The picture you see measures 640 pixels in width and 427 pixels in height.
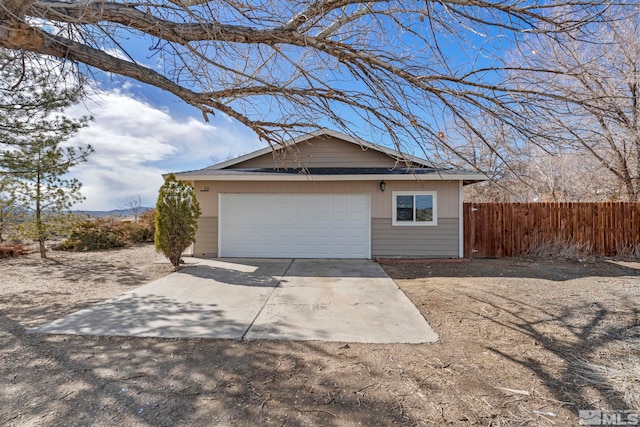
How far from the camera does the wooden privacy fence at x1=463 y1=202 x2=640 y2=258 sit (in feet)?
31.3

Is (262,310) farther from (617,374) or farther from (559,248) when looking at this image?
(559,248)

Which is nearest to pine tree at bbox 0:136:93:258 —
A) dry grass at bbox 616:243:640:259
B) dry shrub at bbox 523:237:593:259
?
dry shrub at bbox 523:237:593:259

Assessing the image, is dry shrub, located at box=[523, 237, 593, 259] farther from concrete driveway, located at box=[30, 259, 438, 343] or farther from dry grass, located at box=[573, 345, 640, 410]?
dry grass, located at box=[573, 345, 640, 410]

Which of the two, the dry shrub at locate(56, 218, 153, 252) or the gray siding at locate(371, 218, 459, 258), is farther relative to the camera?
the dry shrub at locate(56, 218, 153, 252)

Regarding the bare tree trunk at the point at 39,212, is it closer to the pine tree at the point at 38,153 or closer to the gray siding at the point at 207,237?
the pine tree at the point at 38,153

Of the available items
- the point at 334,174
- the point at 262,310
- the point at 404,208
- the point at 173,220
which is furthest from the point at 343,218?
the point at 262,310

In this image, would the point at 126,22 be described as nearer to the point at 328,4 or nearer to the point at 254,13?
the point at 254,13

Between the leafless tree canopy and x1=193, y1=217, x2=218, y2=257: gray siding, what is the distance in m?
5.87

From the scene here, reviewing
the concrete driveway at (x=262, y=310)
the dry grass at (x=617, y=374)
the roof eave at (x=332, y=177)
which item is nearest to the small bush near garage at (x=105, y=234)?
the roof eave at (x=332, y=177)

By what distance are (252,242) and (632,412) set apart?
8263mm

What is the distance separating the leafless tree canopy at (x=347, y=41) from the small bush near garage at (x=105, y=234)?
8860 mm

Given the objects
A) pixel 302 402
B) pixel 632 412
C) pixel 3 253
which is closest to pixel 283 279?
pixel 302 402

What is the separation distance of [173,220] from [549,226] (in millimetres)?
11080

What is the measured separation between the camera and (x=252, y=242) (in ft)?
30.3
